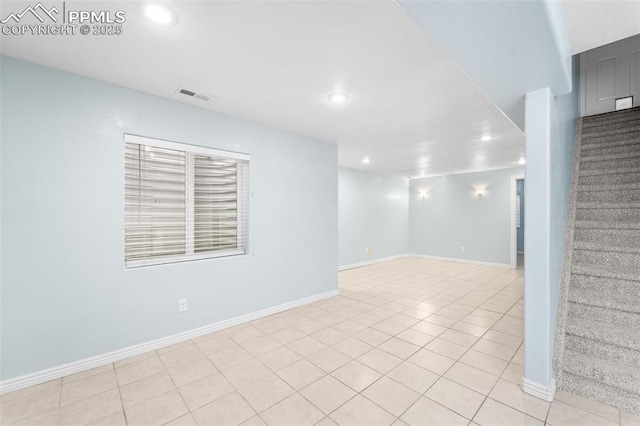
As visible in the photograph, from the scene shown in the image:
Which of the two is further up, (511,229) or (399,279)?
(511,229)

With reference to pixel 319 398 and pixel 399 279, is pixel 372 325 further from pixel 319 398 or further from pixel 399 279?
pixel 399 279

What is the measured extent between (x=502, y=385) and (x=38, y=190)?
12.7ft

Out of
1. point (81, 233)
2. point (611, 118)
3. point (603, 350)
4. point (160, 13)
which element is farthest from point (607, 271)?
point (81, 233)

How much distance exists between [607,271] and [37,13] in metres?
4.54

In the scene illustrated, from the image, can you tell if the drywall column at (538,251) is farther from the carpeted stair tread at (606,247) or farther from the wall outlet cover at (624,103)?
the wall outlet cover at (624,103)

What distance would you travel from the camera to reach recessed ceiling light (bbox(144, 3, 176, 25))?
1.49 metres

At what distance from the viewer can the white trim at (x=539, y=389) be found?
6.16 feet

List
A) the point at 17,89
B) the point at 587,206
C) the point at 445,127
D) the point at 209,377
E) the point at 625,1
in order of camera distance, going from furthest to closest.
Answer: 1. the point at 445,127
2. the point at 587,206
3. the point at 209,377
4. the point at 17,89
5. the point at 625,1

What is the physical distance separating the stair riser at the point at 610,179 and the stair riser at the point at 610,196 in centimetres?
15

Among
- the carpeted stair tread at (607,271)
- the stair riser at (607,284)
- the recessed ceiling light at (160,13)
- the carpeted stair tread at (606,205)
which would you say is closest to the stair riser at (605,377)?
the stair riser at (607,284)

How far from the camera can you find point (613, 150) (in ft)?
10.6

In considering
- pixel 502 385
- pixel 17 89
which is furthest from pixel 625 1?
pixel 17 89

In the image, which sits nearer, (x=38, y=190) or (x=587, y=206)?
(x=38, y=190)

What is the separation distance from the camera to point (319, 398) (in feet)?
6.26
